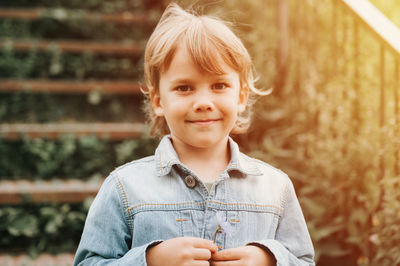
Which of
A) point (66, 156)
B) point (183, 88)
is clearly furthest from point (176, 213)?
point (66, 156)

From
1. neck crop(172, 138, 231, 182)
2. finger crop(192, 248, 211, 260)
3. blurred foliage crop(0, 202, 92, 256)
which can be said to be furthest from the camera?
blurred foliage crop(0, 202, 92, 256)

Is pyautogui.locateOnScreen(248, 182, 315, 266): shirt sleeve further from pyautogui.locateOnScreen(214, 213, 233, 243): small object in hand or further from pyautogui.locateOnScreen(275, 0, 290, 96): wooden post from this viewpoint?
pyautogui.locateOnScreen(275, 0, 290, 96): wooden post

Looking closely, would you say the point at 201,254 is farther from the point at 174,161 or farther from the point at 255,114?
the point at 255,114

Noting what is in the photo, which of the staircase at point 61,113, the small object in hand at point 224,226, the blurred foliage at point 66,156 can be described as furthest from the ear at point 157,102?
the blurred foliage at point 66,156

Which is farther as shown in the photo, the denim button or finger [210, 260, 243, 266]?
the denim button

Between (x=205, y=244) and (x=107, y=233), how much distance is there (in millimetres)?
A: 353

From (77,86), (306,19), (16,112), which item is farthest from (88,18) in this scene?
(306,19)

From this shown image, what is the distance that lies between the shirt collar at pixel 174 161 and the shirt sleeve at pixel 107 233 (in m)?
0.17

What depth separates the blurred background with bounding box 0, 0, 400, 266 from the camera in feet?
8.86

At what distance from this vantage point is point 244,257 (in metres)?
1.62

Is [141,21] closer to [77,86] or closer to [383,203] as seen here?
[77,86]

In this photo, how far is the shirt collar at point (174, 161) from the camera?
1764mm

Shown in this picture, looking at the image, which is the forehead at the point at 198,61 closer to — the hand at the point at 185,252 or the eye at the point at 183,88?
the eye at the point at 183,88

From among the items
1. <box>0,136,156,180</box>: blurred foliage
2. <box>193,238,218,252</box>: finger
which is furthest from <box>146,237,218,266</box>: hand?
<box>0,136,156,180</box>: blurred foliage
